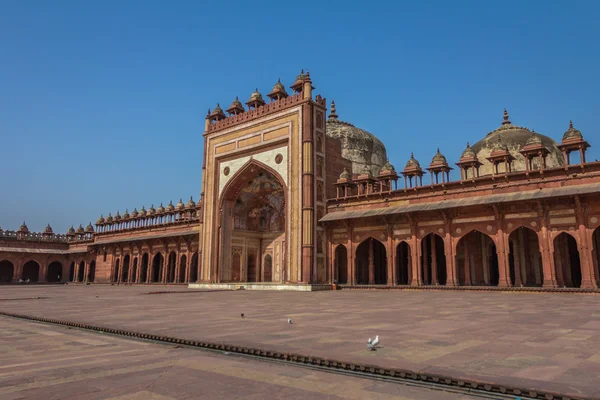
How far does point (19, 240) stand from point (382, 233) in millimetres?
43124

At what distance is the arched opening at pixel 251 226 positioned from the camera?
32.7 meters

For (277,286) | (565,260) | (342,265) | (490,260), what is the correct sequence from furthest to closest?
(342,265)
(277,286)
(490,260)
(565,260)

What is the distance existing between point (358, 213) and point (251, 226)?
11.4 metres

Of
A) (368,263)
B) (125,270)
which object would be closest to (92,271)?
(125,270)

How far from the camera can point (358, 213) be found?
26.3 m

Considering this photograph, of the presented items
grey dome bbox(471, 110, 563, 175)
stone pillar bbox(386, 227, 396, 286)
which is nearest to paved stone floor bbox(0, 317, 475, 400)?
stone pillar bbox(386, 227, 396, 286)

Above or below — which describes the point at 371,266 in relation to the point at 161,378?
above

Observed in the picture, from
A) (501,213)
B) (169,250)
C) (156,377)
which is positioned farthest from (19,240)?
(156,377)

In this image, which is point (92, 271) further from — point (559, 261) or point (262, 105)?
point (559, 261)

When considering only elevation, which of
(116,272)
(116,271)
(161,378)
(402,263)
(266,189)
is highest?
(266,189)

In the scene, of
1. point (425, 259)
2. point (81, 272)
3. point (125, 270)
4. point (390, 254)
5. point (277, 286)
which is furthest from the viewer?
point (81, 272)

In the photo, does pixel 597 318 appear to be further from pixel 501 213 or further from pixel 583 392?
pixel 501 213

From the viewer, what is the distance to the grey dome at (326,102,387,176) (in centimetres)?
4016

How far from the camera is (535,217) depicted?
2047 centimetres
